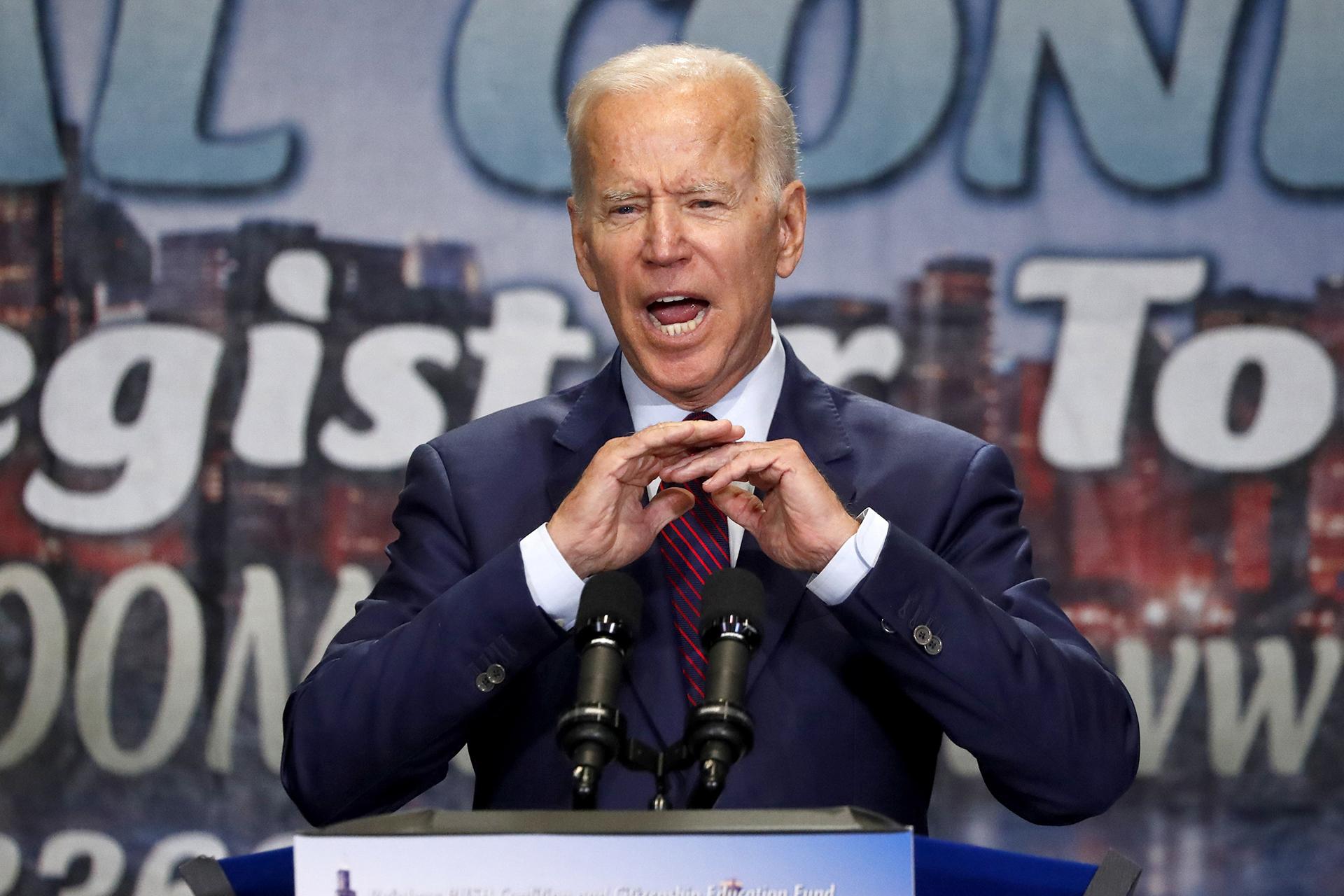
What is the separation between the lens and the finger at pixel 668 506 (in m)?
1.72

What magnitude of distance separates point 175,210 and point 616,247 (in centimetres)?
232

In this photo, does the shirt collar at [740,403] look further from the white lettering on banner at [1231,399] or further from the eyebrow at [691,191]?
the white lettering on banner at [1231,399]

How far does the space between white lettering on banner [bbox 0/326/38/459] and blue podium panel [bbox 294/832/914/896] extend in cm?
301

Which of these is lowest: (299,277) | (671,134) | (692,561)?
(692,561)

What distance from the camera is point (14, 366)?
381 centimetres

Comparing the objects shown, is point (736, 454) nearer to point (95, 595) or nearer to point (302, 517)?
point (302, 517)

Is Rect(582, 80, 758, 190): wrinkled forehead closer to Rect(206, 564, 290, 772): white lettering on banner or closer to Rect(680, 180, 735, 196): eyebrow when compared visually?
Rect(680, 180, 735, 196): eyebrow

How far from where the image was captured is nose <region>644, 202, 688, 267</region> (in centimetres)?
183

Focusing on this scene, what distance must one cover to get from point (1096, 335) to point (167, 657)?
2.47m

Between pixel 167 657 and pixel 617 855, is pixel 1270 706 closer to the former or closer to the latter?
pixel 167 657

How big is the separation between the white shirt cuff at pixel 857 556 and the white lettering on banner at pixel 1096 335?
223 cm

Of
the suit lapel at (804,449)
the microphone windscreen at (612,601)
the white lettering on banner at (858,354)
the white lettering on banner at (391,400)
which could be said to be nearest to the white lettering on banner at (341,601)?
the white lettering on banner at (391,400)

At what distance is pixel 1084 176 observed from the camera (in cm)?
379

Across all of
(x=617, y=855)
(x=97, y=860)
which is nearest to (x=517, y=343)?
(x=97, y=860)
